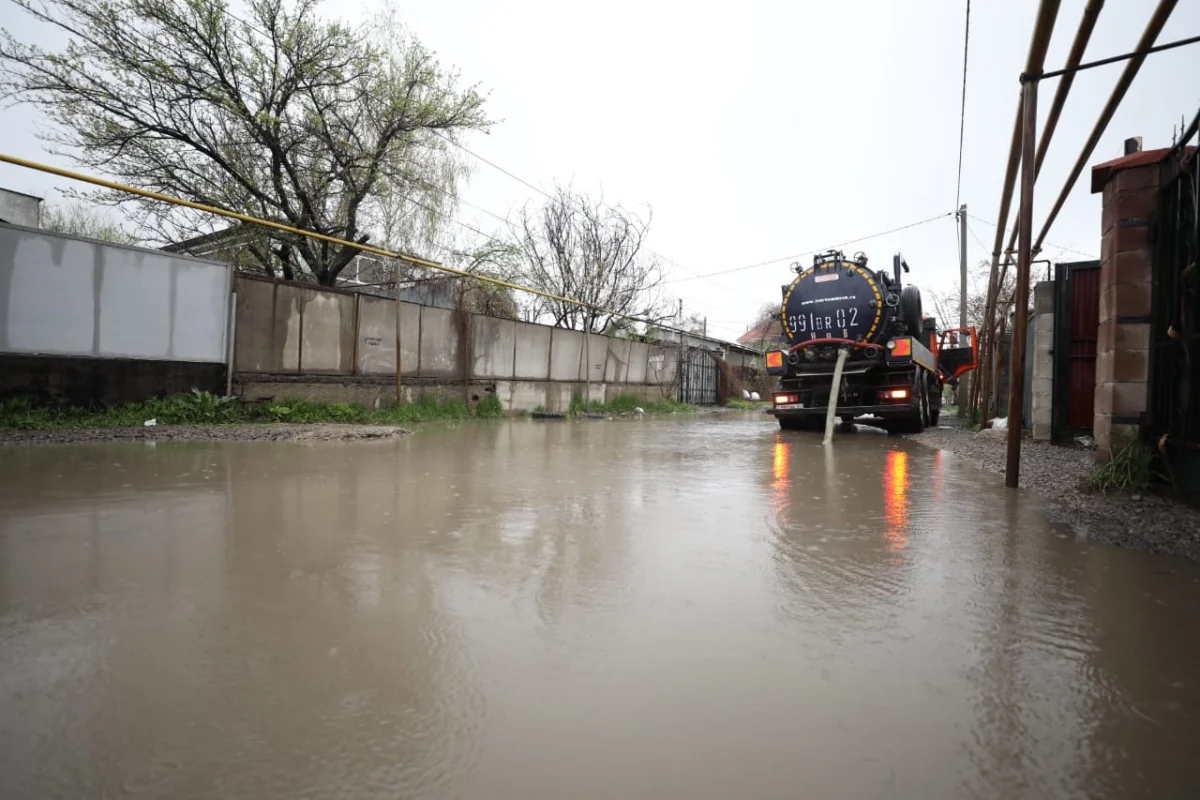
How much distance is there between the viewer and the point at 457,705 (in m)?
1.51

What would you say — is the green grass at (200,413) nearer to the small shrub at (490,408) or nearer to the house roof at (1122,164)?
the small shrub at (490,408)

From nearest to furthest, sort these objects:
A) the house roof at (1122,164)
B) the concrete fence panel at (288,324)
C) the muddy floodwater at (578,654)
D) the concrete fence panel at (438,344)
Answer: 1. the muddy floodwater at (578,654)
2. the house roof at (1122,164)
3. the concrete fence panel at (288,324)
4. the concrete fence panel at (438,344)

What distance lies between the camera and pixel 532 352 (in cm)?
1395

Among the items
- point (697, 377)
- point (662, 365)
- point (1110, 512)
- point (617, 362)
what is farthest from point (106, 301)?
point (697, 377)

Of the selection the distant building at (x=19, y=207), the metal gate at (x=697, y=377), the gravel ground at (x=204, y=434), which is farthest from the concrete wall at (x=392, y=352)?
the distant building at (x=19, y=207)

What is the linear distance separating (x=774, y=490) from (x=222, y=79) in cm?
1174

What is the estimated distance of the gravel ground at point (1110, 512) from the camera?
10.2 feet

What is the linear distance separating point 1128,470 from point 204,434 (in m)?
8.76

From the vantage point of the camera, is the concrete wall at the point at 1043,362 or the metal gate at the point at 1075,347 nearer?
the metal gate at the point at 1075,347

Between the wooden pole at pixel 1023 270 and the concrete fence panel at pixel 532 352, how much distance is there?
33.5ft

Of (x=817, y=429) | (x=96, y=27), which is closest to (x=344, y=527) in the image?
(x=817, y=429)

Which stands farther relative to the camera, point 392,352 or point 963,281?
point 963,281

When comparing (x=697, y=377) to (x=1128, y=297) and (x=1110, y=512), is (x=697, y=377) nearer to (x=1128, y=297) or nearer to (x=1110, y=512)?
(x=1128, y=297)

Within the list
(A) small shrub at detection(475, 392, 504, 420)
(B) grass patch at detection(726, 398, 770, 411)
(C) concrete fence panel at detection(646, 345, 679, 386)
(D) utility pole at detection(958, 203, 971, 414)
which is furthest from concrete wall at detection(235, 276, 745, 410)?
(D) utility pole at detection(958, 203, 971, 414)
